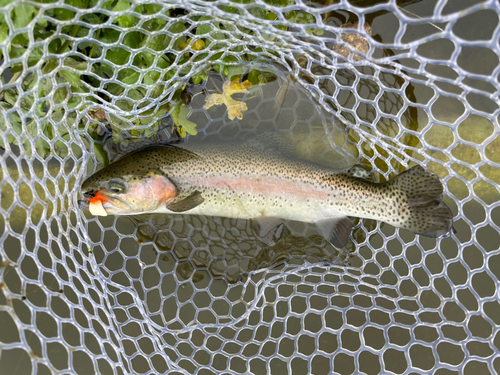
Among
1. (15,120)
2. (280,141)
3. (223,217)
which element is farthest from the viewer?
(223,217)

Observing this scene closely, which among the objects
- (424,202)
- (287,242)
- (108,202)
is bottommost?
(287,242)

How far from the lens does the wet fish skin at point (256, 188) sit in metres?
2.49

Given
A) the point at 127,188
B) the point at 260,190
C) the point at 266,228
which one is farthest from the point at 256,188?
the point at 127,188

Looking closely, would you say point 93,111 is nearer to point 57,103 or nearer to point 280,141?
point 57,103

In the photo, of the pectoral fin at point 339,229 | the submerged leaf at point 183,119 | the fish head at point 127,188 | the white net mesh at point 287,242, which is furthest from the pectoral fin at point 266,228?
the submerged leaf at point 183,119

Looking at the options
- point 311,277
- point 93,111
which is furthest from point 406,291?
point 93,111

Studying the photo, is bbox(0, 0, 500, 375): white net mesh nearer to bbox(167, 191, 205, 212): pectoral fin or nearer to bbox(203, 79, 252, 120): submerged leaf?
bbox(203, 79, 252, 120): submerged leaf

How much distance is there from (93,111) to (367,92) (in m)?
2.38

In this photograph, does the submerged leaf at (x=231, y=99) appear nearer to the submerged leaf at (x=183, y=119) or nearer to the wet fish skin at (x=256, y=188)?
the submerged leaf at (x=183, y=119)

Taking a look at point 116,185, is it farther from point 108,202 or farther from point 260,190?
point 260,190

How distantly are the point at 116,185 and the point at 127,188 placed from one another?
8cm

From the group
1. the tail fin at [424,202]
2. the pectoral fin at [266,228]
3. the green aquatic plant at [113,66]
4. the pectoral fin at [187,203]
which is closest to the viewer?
the green aquatic plant at [113,66]

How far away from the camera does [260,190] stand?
8.93ft

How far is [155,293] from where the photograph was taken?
3254mm
